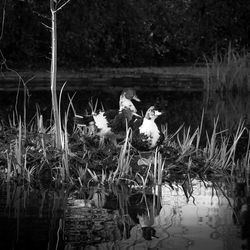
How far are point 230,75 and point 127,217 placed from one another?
9446 mm

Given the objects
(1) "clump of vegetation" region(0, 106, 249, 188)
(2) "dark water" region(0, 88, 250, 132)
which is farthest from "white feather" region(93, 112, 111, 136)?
(2) "dark water" region(0, 88, 250, 132)

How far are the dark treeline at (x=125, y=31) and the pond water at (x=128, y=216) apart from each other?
462 inches

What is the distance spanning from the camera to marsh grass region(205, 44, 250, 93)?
45.6 feet

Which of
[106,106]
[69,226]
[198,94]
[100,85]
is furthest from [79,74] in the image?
[69,226]

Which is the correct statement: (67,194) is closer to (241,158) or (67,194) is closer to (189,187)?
(189,187)

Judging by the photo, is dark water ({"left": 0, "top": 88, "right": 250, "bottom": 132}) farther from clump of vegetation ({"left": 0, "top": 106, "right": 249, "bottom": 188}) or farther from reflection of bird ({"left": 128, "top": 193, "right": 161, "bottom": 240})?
reflection of bird ({"left": 128, "top": 193, "right": 161, "bottom": 240})

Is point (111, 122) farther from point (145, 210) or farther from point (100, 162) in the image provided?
point (145, 210)

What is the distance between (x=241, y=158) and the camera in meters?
7.34

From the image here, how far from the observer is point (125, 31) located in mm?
19531

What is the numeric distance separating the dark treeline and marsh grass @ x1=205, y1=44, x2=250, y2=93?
4.42 metres

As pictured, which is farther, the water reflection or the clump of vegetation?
the clump of vegetation

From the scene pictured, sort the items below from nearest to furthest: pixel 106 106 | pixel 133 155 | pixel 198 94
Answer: pixel 133 155 < pixel 106 106 < pixel 198 94

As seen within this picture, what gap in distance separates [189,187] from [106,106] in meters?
6.06

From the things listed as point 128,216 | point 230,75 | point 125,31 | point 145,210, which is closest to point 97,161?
point 145,210
